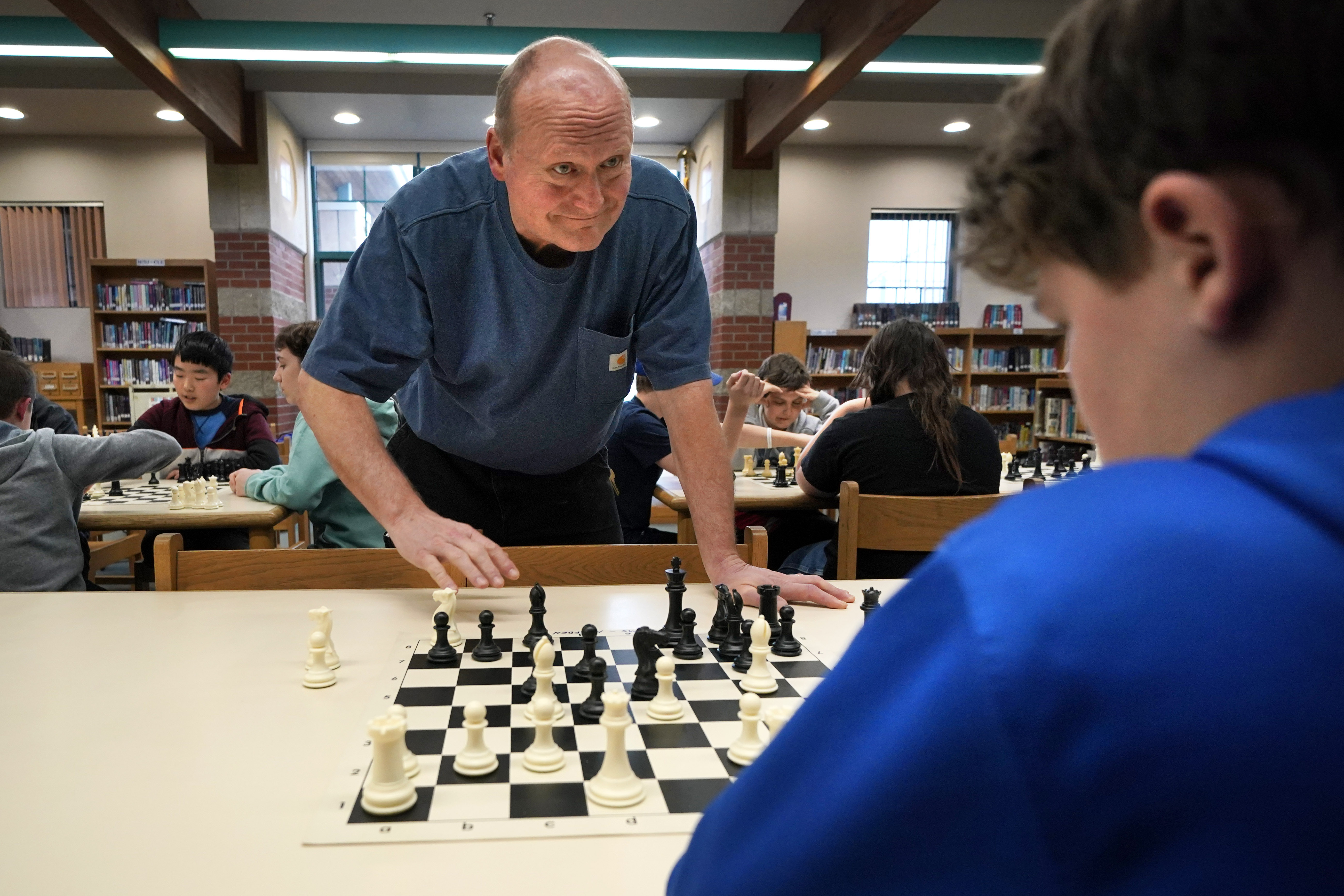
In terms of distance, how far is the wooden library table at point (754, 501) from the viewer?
3.38 metres

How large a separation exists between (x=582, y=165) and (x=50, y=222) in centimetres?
941

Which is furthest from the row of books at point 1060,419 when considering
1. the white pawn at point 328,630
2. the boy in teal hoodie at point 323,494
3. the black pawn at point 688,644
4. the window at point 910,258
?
the white pawn at point 328,630

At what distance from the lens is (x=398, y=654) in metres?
1.35

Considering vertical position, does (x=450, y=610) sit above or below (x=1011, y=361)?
below

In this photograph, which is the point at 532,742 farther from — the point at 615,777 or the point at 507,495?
the point at 507,495

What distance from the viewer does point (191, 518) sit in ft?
10.9

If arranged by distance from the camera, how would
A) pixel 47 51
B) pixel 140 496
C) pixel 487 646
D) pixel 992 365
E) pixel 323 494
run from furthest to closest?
pixel 992 365
pixel 47 51
pixel 140 496
pixel 323 494
pixel 487 646

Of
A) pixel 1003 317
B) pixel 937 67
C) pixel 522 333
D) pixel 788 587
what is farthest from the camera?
pixel 1003 317

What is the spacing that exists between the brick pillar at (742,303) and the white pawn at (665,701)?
6.74m

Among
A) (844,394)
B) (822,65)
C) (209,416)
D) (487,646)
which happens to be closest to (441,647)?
(487,646)

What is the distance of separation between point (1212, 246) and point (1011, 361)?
9655 mm

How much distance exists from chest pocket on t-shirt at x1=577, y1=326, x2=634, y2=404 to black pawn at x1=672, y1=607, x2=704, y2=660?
63 centimetres

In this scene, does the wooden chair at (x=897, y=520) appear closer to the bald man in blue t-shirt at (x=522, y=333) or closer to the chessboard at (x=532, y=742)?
the bald man in blue t-shirt at (x=522, y=333)

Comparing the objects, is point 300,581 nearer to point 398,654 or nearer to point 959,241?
point 398,654
